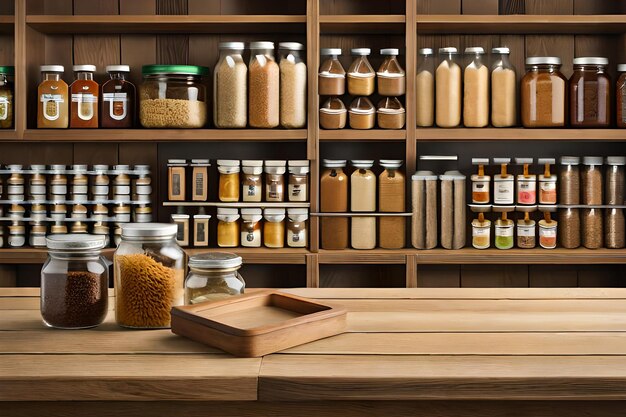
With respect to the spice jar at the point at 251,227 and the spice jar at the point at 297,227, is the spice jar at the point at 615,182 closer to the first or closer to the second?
the spice jar at the point at 297,227

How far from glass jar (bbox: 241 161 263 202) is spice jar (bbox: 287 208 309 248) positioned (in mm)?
132

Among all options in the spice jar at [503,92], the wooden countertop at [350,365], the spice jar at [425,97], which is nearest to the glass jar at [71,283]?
the wooden countertop at [350,365]

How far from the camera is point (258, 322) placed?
1162 mm

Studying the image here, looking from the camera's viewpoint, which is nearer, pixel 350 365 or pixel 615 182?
pixel 350 365

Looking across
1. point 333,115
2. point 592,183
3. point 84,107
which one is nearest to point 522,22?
point 592,183

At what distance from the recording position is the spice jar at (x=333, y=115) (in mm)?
2654

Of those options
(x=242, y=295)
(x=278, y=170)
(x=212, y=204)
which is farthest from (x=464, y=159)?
(x=242, y=295)

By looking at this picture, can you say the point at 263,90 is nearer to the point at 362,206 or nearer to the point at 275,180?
the point at 275,180

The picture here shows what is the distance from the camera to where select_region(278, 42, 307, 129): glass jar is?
2643 millimetres

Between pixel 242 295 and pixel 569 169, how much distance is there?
1.82 meters

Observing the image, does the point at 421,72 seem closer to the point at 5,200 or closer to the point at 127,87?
the point at 127,87

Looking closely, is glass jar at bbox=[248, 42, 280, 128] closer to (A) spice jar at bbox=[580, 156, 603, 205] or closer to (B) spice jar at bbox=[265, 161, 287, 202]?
(B) spice jar at bbox=[265, 161, 287, 202]

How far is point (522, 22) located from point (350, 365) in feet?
6.53

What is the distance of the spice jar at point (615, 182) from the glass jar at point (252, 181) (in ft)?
4.07
